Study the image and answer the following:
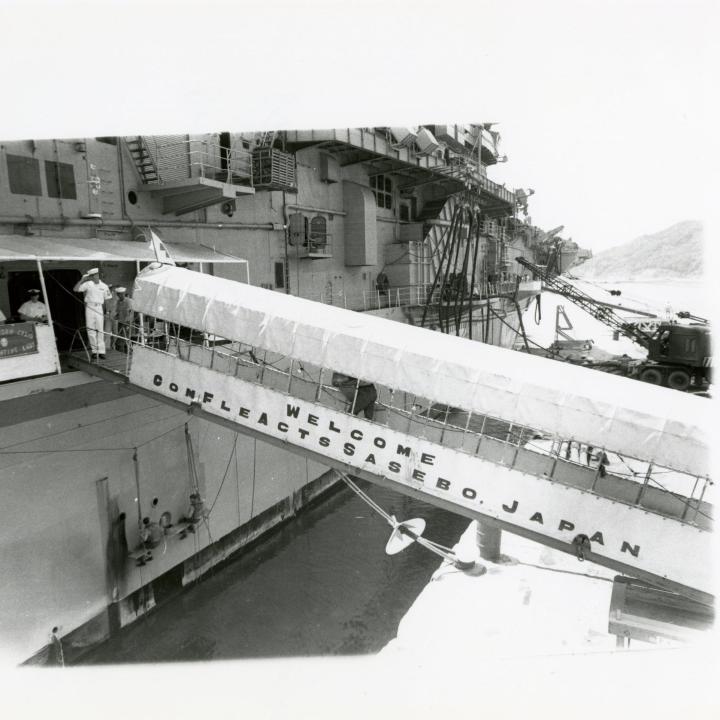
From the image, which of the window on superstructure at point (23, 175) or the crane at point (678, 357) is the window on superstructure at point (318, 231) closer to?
the window on superstructure at point (23, 175)

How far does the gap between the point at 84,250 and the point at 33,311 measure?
71.0 inches

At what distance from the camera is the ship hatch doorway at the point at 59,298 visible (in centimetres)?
1407

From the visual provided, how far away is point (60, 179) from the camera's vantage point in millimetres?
14016

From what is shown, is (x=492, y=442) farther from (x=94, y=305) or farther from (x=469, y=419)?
(x=94, y=305)

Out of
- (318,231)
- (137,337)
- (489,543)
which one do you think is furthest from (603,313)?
(137,337)

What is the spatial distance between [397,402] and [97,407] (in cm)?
1569

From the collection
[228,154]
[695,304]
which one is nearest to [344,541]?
[228,154]

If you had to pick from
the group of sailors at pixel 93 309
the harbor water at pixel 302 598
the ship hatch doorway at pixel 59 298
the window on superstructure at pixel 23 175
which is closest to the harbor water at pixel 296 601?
the harbor water at pixel 302 598

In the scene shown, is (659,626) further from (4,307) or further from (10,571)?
(4,307)

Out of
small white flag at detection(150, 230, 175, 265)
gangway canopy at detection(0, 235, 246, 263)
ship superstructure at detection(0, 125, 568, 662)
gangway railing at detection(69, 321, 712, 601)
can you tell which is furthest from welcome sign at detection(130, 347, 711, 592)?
gangway canopy at detection(0, 235, 246, 263)

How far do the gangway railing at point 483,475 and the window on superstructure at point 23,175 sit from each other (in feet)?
15.3

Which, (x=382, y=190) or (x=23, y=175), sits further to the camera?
(x=382, y=190)

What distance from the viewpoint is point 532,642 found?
36.1 feet

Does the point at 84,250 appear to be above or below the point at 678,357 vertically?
above
